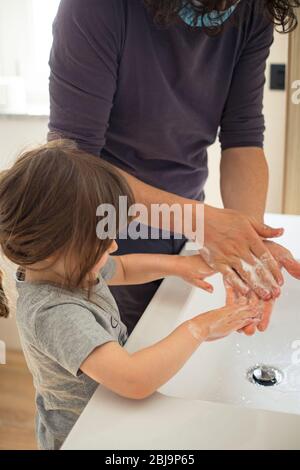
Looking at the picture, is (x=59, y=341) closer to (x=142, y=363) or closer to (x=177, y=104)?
(x=142, y=363)

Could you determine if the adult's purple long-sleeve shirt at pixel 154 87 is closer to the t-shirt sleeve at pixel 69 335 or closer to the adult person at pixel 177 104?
the adult person at pixel 177 104

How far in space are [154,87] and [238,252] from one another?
0.30m

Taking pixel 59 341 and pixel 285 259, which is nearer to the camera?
pixel 59 341

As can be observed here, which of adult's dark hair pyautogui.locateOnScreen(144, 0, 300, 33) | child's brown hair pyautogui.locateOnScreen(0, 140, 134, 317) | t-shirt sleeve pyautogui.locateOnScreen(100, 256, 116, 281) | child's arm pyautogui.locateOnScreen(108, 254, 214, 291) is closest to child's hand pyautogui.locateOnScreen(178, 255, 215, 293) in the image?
child's arm pyautogui.locateOnScreen(108, 254, 214, 291)

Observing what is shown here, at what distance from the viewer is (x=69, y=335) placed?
27.5 inches

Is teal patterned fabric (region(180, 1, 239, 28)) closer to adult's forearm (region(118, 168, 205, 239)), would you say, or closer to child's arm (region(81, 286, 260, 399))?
adult's forearm (region(118, 168, 205, 239))

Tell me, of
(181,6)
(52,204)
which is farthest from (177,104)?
(52,204)

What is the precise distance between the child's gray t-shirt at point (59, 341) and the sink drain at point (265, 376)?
0.22m

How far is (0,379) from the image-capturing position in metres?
2.10

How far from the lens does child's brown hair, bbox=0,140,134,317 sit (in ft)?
2.34

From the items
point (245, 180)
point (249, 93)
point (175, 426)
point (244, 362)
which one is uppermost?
point (249, 93)

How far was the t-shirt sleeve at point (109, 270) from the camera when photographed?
930 mm

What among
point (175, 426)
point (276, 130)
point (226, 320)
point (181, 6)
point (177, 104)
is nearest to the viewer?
point (175, 426)

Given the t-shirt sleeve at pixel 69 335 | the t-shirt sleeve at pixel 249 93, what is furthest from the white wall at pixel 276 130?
the t-shirt sleeve at pixel 69 335
